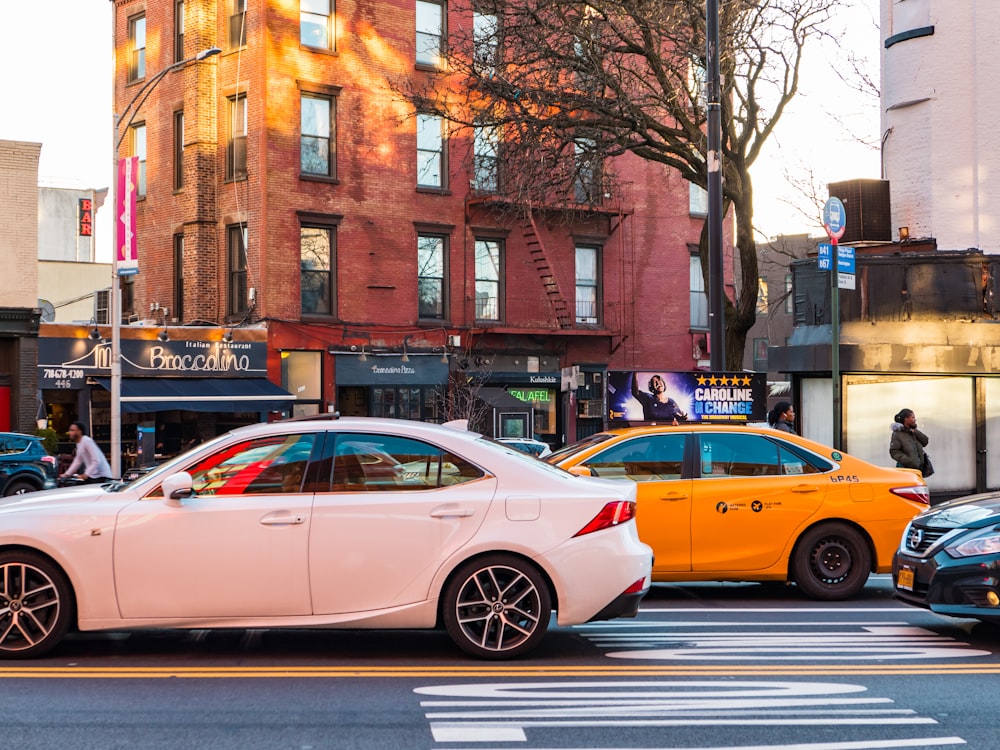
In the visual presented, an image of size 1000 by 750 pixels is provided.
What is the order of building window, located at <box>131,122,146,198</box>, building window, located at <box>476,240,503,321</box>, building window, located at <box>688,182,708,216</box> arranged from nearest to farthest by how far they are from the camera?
building window, located at <box>476,240,503,321</box>
building window, located at <box>131,122,146,198</box>
building window, located at <box>688,182,708,216</box>

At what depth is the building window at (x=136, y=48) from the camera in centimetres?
3550

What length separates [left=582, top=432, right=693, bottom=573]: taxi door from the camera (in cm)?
1091

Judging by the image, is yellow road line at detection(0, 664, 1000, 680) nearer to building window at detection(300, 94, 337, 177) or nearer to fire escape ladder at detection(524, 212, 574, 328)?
building window at detection(300, 94, 337, 177)

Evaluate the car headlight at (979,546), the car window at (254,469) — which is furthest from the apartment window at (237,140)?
the car headlight at (979,546)

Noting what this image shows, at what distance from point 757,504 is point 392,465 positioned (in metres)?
4.24

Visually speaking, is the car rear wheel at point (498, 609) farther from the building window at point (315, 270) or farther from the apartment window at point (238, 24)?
the apartment window at point (238, 24)

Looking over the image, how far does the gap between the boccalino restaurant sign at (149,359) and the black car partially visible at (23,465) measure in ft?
18.8

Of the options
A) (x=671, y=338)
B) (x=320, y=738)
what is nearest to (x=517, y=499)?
(x=320, y=738)

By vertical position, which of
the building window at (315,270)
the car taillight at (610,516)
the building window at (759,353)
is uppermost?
the building window at (315,270)

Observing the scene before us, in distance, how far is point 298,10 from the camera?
31828 millimetres

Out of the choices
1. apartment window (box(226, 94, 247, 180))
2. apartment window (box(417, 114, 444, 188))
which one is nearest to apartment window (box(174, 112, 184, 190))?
apartment window (box(226, 94, 247, 180))

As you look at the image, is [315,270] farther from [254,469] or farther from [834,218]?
[254,469]

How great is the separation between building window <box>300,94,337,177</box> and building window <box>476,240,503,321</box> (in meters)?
5.00

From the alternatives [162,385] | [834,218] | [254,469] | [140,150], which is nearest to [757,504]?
[254,469]
